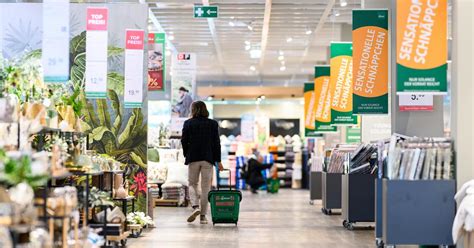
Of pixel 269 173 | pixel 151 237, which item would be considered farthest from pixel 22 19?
pixel 269 173

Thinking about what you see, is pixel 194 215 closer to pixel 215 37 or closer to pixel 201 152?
pixel 201 152

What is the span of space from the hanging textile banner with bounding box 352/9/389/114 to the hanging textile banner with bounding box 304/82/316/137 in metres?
9.04

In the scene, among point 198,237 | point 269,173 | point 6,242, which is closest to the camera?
point 6,242

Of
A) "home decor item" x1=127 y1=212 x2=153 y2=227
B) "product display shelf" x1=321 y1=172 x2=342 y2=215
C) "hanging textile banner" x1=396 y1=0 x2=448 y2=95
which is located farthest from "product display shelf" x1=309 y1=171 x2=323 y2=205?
"hanging textile banner" x1=396 y1=0 x2=448 y2=95

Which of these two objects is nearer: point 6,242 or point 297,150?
point 6,242

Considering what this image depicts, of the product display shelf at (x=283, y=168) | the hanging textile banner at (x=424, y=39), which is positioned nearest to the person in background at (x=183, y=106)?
the hanging textile banner at (x=424, y=39)

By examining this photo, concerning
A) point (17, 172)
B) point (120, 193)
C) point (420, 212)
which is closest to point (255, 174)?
point (120, 193)

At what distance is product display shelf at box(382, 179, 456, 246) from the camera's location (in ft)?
26.1

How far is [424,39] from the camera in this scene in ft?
27.3

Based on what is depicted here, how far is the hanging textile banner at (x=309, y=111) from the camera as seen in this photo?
20.5m

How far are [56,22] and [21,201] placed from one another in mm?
3414

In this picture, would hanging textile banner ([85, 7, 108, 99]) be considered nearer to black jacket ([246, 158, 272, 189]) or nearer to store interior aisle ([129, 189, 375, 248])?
store interior aisle ([129, 189, 375, 248])

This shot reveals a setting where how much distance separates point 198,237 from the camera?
10.2 m

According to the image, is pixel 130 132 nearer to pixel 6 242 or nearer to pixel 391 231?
pixel 391 231
